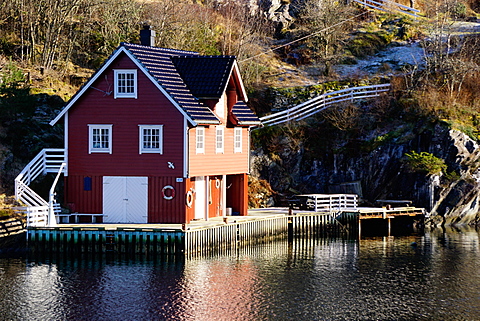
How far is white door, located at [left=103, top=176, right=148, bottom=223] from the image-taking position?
42.6 m

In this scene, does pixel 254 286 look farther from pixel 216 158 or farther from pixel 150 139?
pixel 216 158

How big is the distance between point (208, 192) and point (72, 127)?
845cm

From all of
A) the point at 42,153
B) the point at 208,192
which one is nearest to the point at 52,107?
the point at 42,153

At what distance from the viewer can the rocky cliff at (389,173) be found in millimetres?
53688

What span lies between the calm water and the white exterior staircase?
291 centimetres

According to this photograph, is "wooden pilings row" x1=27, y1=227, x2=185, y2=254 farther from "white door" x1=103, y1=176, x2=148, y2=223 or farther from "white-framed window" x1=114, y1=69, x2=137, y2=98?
"white-framed window" x1=114, y1=69, x2=137, y2=98

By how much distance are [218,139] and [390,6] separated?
4011cm

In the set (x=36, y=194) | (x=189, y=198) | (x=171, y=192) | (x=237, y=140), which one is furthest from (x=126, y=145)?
(x=237, y=140)

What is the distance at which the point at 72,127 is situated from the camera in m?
43.5

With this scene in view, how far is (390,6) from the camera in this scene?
79.2 metres

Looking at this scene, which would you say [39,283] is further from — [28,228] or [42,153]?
[42,153]

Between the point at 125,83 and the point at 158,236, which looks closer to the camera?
the point at 158,236

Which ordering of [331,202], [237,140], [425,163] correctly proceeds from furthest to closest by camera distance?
1. [425,163]
2. [331,202]
3. [237,140]

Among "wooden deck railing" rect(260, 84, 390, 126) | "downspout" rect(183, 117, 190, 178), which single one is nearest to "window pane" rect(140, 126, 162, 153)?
"downspout" rect(183, 117, 190, 178)
